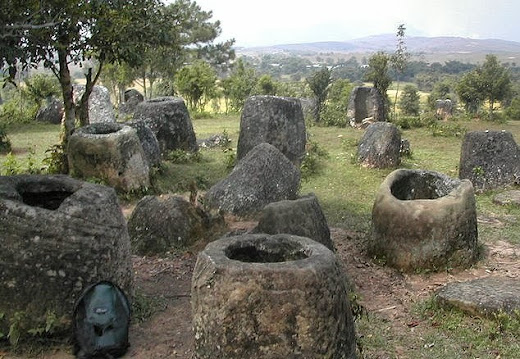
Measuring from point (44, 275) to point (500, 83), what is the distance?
91.8ft

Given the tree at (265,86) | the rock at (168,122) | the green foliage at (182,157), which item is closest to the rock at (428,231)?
the green foliage at (182,157)

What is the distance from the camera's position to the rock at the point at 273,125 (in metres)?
14.6

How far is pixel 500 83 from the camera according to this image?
2927 cm

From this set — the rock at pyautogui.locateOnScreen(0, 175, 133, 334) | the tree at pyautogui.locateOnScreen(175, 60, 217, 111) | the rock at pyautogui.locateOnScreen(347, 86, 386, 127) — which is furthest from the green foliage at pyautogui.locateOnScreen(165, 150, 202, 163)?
the tree at pyautogui.locateOnScreen(175, 60, 217, 111)

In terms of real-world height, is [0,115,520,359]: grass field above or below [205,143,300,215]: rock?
below

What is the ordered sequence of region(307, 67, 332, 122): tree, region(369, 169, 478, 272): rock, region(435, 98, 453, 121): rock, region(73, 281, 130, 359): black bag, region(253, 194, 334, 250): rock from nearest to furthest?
region(73, 281, 130, 359): black bag, region(253, 194, 334, 250): rock, region(369, 169, 478, 272): rock, region(435, 98, 453, 121): rock, region(307, 67, 332, 122): tree

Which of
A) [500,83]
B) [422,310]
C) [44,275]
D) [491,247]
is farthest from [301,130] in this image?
[500,83]

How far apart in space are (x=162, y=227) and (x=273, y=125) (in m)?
6.02

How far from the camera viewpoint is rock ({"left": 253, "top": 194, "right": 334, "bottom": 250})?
823 cm

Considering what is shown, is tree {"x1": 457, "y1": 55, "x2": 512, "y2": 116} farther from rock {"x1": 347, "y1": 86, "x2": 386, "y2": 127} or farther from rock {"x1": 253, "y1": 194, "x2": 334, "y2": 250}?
rock {"x1": 253, "y1": 194, "x2": 334, "y2": 250}

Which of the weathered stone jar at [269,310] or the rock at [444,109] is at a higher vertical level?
the weathered stone jar at [269,310]

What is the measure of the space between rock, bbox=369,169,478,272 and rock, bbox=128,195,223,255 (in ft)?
9.66

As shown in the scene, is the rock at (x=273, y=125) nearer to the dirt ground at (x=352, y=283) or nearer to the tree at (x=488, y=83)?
the dirt ground at (x=352, y=283)

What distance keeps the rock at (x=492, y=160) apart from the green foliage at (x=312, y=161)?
3855 mm
